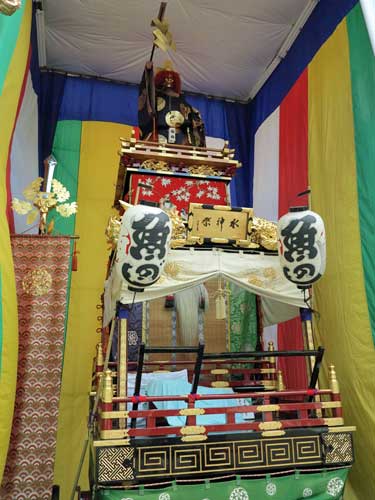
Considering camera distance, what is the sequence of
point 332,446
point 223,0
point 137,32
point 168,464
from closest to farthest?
point 168,464 → point 332,446 → point 223,0 → point 137,32

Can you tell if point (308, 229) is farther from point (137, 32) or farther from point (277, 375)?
point (137, 32)

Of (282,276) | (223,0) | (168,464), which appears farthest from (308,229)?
(223,0)

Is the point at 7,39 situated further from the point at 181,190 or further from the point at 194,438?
the point at 194,438

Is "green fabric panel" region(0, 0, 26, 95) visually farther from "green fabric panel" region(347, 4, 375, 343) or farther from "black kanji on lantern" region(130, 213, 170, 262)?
"green fabric panel" region(347, 4, 375, 343)

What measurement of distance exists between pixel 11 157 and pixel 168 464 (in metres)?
4.24

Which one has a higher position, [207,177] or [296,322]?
[207,177]

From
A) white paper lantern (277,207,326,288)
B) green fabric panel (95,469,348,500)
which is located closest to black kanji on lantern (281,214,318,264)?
white paper lantern (277,207,326,288)

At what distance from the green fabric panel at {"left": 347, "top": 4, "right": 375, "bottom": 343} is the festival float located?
939 mm

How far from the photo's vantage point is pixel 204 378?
5660 millimetres

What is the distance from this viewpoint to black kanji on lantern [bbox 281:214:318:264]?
3914mm

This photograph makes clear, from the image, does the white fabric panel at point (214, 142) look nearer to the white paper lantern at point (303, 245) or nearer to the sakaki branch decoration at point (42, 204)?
the sakaki branch decoration at point (42, 204)

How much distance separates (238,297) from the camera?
618 cm

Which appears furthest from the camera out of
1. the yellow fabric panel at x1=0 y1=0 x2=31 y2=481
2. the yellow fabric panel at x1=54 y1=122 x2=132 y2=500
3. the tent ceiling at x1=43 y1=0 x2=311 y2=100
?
the tent ceiling at x1=43 y1=0 x2=311 y2=100

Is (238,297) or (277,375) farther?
(238,297)
